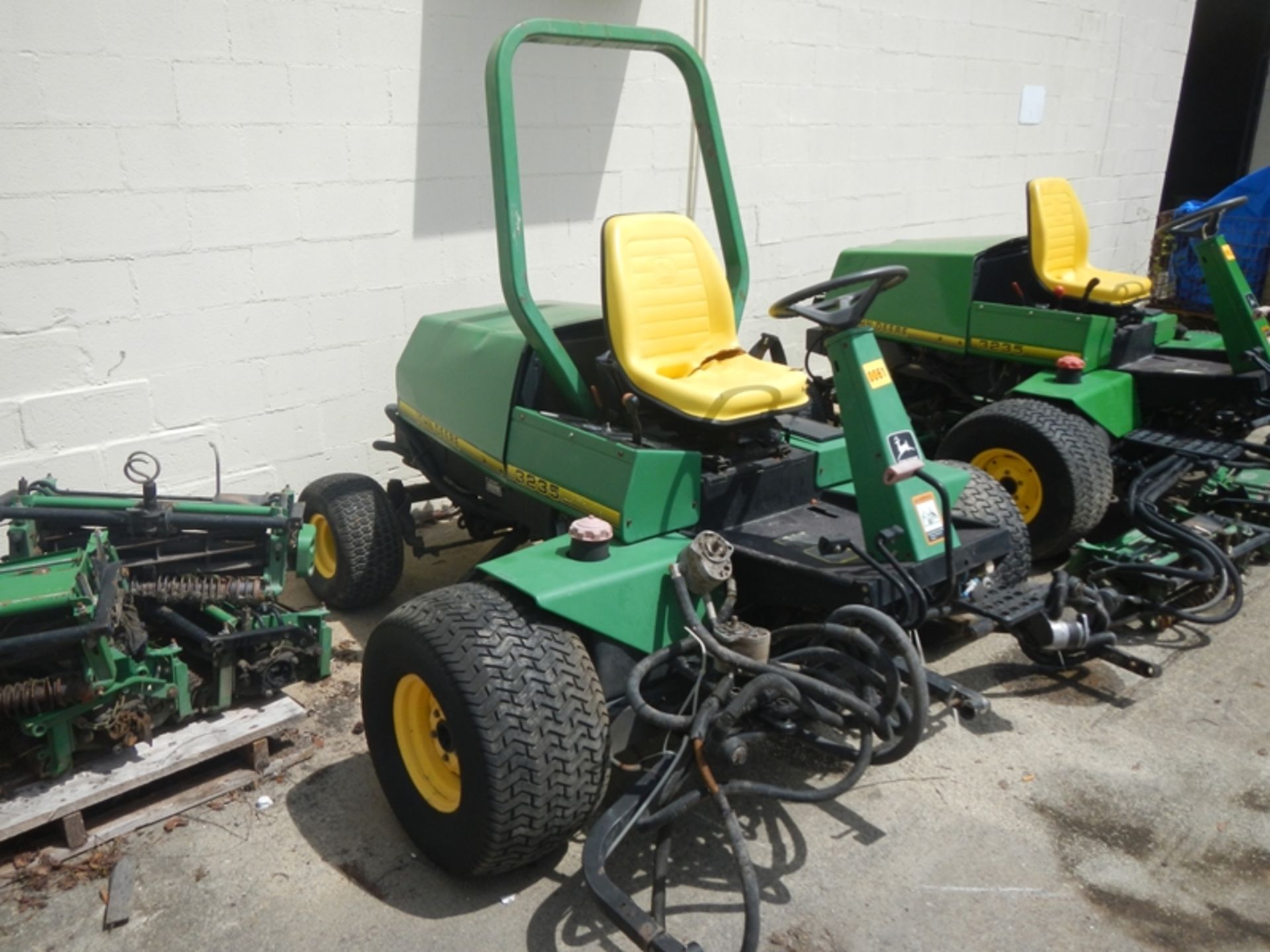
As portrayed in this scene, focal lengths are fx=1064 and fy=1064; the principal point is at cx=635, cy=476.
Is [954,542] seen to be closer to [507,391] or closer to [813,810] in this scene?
[813,810]

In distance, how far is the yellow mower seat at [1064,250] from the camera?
15.5 ft

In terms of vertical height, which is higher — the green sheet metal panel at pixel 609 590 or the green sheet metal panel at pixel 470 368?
the green sheet metal panel at pixel 470 368

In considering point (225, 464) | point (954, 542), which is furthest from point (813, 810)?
point (225, 464)

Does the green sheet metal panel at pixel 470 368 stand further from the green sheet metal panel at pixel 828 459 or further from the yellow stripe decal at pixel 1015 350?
the yellow stripe decal at pixel 1015 350

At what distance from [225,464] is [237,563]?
1305 millimetres

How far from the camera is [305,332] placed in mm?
4375

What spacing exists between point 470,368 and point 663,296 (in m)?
0.76

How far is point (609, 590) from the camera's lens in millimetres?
2531

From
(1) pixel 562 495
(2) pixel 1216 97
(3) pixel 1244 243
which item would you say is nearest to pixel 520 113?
(1) pixel 562 495

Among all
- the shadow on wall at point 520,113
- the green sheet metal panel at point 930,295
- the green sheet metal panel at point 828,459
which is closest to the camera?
the green sheet metal panel at point 828,459

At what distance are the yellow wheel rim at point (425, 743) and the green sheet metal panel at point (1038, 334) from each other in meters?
3.30

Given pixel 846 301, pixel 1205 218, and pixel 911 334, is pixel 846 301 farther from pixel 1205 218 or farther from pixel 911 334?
pixel 1205 218

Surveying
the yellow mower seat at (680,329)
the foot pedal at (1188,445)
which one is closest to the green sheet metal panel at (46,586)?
the yellow mower seat at (680,329)

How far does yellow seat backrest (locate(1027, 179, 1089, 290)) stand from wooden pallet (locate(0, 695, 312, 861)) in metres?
3.72
